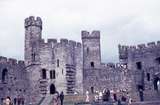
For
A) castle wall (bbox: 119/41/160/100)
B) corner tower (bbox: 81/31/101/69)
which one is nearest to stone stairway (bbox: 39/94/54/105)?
corner tower (bbox: 81/31/101/69)

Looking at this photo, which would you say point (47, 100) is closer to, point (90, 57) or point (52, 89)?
point (52, 89)

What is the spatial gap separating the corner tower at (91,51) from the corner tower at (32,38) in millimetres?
7089

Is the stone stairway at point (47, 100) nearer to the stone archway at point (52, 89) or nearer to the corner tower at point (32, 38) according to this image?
the stone archway at point (52, 89)

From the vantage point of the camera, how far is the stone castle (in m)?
57.1

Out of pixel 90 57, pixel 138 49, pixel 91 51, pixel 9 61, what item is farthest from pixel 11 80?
pixel 138 49

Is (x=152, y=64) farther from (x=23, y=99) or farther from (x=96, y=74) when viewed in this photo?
(x=23, y=99)

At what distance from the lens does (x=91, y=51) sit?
204 ft

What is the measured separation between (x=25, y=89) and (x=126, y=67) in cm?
1518

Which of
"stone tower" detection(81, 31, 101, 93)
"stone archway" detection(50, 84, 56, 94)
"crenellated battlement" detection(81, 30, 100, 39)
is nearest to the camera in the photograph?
"stone archway" detection(50, 84, 56, 94)

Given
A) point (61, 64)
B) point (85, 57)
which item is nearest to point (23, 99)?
point (61, 64)

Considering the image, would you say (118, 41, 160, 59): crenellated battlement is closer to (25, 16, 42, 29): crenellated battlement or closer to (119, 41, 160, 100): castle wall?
(119, 41, 160, 100): castle wall

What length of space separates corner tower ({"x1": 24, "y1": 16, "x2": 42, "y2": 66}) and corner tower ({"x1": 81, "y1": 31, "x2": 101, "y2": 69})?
7089 millimetres

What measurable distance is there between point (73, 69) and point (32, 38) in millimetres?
7076

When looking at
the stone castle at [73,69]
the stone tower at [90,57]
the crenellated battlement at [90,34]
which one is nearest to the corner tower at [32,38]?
the stone castle at [73,69]
